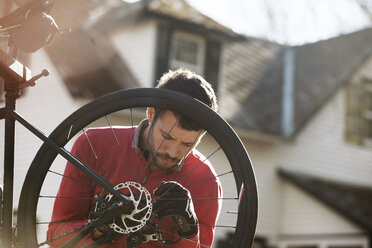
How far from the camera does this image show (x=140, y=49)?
11938 millimetres

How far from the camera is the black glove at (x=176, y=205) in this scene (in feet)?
6.68

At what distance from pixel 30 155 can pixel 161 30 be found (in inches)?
133

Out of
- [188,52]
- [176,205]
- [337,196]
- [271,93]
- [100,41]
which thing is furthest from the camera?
[271,93]

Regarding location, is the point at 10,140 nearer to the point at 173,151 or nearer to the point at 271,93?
the point at 173,151

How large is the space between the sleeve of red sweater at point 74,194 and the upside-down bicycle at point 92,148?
0.52 feet

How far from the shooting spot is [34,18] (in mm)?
2318

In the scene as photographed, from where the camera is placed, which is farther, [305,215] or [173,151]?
[305,215]

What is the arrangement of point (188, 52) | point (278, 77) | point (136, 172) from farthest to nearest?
point (278, 77) → point (188, 52) → point (136, 172)

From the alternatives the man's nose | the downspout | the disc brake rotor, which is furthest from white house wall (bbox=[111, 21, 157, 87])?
the disc brake rotor

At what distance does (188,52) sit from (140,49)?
3.32 feet

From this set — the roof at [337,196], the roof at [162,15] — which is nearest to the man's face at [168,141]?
the roof at [162,15]

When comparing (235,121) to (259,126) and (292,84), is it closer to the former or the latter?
(259,126)

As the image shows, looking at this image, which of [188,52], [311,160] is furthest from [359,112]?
[188,52]

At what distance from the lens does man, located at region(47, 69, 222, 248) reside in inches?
91.2
